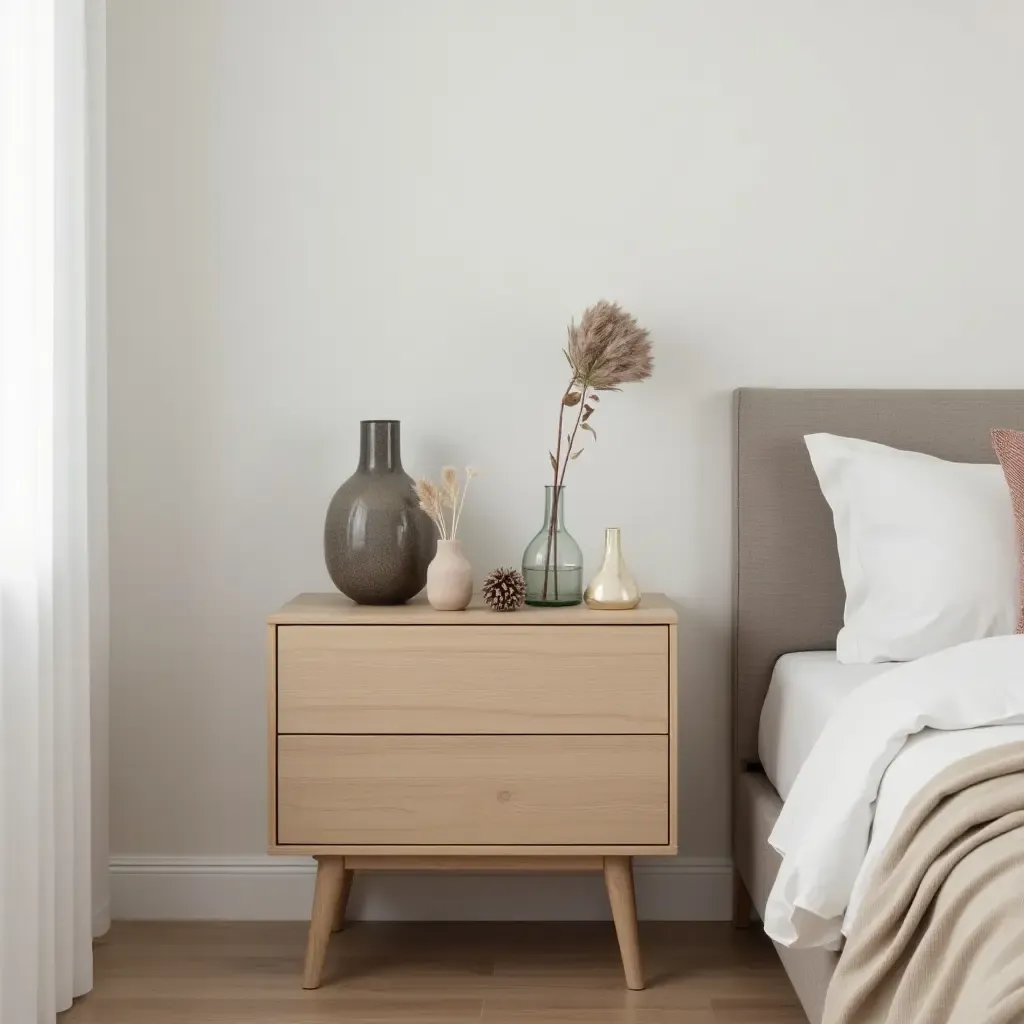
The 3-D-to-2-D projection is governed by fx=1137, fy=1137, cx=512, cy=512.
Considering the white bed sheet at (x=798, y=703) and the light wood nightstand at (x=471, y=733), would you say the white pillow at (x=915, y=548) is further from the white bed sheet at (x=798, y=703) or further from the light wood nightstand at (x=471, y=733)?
the light wood nightstand at (x=471, y=733)

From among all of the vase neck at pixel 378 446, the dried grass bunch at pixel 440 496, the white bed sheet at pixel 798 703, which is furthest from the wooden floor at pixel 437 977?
the vase neck at pixel 378 446

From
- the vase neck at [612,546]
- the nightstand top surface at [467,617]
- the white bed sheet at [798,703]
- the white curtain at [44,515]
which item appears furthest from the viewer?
the vase neck at [612,546]

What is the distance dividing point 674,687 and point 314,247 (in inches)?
48.7

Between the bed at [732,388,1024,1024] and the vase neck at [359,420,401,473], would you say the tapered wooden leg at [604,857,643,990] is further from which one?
the vase neck at [359,420,401,473]

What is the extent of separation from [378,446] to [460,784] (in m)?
0.70

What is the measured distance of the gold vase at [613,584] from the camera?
222 centimetres

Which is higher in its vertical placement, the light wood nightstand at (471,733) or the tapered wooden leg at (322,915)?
the light wood nightstand at (471,733)

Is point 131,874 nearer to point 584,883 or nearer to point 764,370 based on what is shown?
point 584,883

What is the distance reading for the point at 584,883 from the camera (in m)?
2.53

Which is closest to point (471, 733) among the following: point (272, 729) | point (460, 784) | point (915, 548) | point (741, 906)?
point (460, 784)

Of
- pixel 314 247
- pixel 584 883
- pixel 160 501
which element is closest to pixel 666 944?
pixel 584 883

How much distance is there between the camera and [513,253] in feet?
8.23

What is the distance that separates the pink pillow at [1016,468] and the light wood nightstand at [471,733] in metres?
0.63

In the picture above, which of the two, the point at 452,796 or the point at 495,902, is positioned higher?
the point at 452,796
